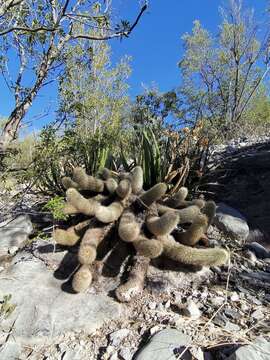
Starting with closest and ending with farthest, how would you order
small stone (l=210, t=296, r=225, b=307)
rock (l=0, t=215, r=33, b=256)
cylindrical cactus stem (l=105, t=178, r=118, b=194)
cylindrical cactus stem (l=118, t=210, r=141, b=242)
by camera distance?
1. small stone (l=210, t=296, r=225, b=307)
2. cylindrical cactus stem (l=118, t=210, r=141, b=242)
3. cylindrical cactus stem (l=105, t=178, r=118, b=194)
4. rock (l=0, t=215, r=33, b=256)

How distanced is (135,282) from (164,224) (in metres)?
0.44

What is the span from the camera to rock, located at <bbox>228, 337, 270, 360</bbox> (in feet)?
6.13

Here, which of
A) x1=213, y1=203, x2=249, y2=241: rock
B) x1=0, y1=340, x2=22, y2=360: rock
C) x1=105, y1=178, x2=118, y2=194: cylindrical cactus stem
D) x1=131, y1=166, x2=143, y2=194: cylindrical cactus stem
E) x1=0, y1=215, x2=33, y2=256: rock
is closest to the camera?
x1=0, y1=340, x2=22, y2=360: rock

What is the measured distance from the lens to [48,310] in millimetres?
2461

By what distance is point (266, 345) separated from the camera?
196cm

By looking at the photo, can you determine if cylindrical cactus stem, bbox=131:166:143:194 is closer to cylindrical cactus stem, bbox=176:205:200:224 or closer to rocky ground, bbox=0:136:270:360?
cylindrical cactus stem, bbox=176:205:200:224

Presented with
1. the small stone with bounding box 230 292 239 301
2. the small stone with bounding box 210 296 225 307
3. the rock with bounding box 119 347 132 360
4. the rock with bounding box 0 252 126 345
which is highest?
the rock with bounding box 0 252 126 345

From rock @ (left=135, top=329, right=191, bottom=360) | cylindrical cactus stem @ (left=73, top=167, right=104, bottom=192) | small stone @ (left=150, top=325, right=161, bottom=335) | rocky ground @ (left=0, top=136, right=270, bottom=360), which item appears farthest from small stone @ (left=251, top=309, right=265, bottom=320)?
cylindrical cactus stem @ (left=73, top=167, right=104, bottom=192)

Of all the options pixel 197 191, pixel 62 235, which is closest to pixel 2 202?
pixel 62 235

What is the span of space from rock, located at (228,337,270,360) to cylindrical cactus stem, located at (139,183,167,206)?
4.13ft

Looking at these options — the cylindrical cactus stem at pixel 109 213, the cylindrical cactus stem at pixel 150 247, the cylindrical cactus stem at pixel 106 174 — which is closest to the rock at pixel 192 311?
the cylindrical cactus stem at pixel 150 247

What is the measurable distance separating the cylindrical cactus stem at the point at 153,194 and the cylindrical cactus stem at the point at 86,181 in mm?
413

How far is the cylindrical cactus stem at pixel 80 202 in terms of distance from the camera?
2.70 meters

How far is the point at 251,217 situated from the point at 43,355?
252 centimetres
